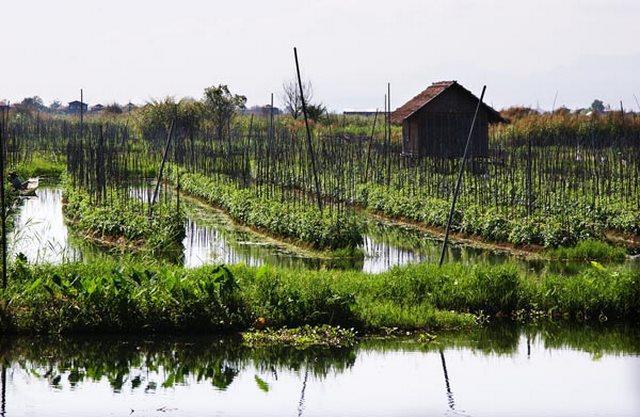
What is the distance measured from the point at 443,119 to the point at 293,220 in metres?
12.2

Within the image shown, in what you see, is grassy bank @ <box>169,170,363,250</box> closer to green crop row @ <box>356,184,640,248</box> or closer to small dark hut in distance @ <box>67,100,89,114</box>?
green crop row @ <box>356,184,640,248</box>

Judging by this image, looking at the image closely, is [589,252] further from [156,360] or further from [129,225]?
[156,360]

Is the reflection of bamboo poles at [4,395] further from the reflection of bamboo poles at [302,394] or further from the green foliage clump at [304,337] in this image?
the green foliage clump at [304,337]

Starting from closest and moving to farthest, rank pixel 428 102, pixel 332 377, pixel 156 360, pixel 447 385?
pixel 447 385
pixel 332 377
pixel 156 360
pixel 428 102

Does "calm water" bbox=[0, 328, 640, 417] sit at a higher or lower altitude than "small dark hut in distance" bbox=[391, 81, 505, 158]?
lower

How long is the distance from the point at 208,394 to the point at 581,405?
3108 millimetres

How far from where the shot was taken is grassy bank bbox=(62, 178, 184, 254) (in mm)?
17358

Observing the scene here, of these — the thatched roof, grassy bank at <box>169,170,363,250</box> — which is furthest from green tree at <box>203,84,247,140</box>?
grassy bank at <box>169,170,363,250</box>

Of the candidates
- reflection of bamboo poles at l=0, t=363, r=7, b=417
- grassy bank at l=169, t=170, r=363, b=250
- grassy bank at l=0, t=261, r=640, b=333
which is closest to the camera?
reflection of bamboo poles at l=0, t=363, r=7, b=417

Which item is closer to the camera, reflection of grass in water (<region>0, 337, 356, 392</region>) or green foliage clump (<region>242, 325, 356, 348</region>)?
A: reflection of grass in water (<region>0, 337, 356, 392</region>)

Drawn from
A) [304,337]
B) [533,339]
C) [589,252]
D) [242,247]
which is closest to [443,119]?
[242,247]

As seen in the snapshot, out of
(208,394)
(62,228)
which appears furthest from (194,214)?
(208,394)

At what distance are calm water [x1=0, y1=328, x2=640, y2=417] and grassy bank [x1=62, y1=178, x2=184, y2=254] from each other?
18.1 feet

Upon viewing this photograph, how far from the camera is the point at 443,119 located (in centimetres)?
3020
